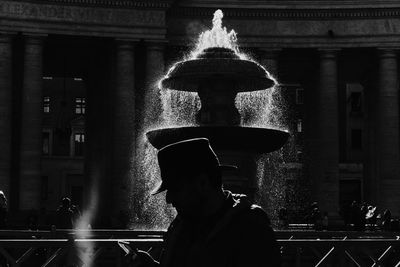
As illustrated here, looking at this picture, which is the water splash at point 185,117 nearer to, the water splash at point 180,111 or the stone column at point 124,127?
the water splash at point 180,111

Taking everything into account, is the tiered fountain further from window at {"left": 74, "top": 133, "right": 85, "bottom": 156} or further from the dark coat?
window at {"left": 74, "top": 133, "right": 85, "bottom": 156}

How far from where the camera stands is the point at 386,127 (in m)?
51.0

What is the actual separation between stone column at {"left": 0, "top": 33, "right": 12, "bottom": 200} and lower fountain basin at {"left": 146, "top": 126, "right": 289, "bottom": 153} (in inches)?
1096

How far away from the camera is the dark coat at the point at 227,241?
498cm

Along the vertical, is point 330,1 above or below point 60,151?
above

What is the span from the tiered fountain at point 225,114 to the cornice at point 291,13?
93.7 feet

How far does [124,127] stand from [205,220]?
43863 mm

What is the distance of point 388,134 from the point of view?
50.9 meters

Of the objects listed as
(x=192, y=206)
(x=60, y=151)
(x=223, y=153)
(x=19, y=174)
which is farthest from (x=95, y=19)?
(x=192, y=206)

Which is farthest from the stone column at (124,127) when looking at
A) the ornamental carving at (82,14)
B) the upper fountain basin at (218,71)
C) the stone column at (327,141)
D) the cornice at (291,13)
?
the upper fountain basin at (218,71)

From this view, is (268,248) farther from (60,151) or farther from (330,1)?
(60,151)

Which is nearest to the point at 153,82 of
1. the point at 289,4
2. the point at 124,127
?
the point at 124,127

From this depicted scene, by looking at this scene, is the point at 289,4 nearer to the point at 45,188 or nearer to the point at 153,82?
the point at 153,82

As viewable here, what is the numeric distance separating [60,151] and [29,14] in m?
37.2
